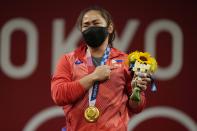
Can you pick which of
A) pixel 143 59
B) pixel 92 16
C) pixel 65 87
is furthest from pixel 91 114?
pixel 92 16

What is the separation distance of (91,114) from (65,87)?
0.16 meters

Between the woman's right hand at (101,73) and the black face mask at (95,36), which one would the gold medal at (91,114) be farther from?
the black face mask at (95,36)

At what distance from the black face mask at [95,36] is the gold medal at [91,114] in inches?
11.1

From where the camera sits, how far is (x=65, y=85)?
2.42 meters

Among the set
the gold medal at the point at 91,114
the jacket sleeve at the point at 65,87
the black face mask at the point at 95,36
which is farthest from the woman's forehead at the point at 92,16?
the gold medal at the point at 91,114

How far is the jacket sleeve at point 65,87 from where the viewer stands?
7.85ft

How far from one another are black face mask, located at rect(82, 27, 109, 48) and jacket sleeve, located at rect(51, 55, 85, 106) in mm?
126

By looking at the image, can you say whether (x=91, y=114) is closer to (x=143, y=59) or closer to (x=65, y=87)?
(x=65, y=87)

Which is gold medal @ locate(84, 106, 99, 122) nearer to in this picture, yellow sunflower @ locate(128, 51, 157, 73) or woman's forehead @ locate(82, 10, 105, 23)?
yellow sunflower @ locate(128, 51, 157, 73)

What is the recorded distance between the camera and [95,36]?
8.09ft

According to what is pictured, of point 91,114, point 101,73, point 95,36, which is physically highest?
point 95,36

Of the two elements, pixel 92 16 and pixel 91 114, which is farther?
pixel 92 16

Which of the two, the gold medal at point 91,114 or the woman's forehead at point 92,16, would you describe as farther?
the woman's forehead at point 92,16

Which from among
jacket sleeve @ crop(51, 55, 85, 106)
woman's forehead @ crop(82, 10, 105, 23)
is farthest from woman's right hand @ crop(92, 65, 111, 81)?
woman's forehead @ crop(82, 10, 105, 23)
